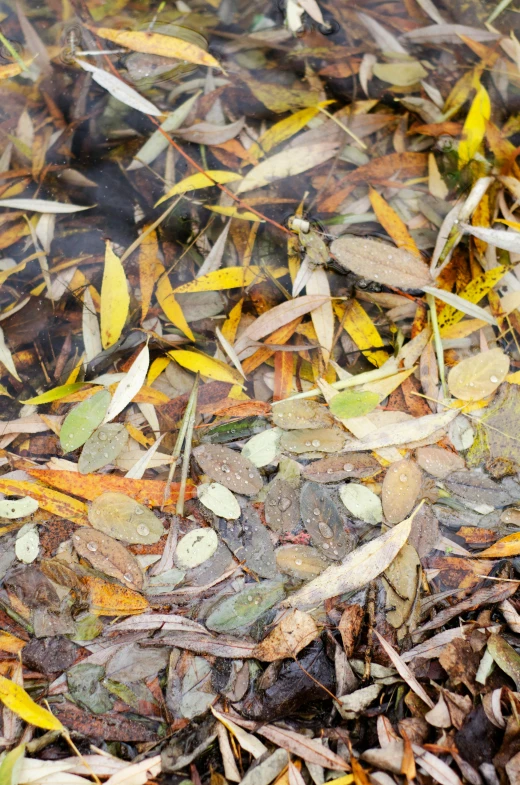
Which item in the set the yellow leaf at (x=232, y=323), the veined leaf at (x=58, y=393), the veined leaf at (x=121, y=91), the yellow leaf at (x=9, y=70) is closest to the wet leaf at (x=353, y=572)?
the yellow leaf at (x=232, y=323)

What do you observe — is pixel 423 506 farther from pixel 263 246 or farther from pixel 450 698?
pixel 263 246

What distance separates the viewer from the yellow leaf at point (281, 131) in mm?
1453

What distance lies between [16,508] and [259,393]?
0.61 metres

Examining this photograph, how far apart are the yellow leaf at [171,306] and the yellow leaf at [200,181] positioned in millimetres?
236

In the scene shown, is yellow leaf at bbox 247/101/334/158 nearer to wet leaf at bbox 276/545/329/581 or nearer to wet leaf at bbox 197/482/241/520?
wet leaf at bbox 197/482/241/520

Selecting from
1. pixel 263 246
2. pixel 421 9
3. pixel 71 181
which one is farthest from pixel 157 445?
pixel 421 9

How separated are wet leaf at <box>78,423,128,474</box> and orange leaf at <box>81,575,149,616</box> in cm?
26

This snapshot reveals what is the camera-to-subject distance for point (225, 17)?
151 cm

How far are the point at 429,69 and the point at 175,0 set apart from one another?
2.42 ft

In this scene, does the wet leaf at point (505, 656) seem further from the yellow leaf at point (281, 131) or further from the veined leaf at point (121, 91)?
the veined leaf at point (121, 91)

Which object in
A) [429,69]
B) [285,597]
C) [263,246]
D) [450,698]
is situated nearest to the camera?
[450,698]

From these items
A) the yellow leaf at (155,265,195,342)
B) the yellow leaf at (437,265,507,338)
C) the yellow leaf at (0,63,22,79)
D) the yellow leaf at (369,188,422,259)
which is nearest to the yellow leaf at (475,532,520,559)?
the yellow leaf at (437,265,507,338)

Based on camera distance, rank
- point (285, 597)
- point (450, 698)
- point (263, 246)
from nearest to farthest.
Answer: point (450, 698) < point (285, 597) < point (263, 246)

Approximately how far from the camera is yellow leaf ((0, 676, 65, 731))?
1070mm
